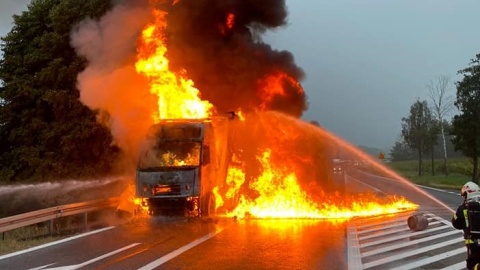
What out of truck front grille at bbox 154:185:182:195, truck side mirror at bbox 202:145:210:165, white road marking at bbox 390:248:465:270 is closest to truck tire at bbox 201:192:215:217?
truck front grille at bbox 154:185:182:195

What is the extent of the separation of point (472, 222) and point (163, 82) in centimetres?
1284

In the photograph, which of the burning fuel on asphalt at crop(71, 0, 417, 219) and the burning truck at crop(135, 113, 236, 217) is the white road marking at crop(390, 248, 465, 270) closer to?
the burning truck at crop(135, 113, 236, 217)

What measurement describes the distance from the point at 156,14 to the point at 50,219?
8450 millimetres

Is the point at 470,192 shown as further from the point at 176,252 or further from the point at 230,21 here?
the point at 230,21

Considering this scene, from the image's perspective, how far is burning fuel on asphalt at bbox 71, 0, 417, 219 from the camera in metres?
16.6

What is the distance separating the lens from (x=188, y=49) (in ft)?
54.9

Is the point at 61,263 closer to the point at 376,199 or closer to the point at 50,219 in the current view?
the point at 50,219

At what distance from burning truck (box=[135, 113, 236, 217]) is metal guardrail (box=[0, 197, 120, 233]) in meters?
1.43

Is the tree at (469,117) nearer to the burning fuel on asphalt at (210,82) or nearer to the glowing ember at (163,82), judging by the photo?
the burning fuel on asphalt at (210,82)

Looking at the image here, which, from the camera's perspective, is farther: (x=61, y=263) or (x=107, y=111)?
(x=107, y=111)

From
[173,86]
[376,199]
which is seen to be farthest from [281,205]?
[173,86]

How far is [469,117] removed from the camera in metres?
31.2

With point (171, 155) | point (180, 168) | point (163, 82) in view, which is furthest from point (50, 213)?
point (163, 82)

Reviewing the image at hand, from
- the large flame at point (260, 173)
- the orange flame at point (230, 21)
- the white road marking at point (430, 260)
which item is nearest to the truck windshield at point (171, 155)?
the large flame at point (260, 173)
